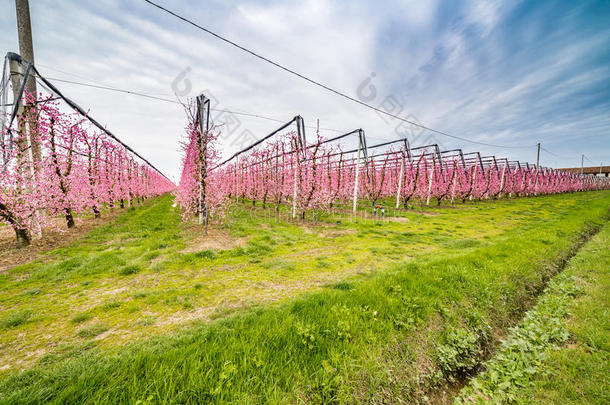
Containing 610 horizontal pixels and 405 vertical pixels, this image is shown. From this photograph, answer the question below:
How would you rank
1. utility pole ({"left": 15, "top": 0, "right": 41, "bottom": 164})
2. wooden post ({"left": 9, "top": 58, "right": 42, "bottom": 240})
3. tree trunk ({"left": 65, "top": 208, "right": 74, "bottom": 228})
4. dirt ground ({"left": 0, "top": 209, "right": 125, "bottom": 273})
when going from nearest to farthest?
dirt ground ({"left": 0, "top": 209, "right": 125, "bottom": 273}) < wooden post ({"left": 9, "top": 58, "right": 42, "bottom": 240}) < utility pole ({"left": 15, "top": 0, "right": 41, "bottom": 164}) < tree trunk ({"left": 65, "top": 208, "right": 74, "bottom": 228})

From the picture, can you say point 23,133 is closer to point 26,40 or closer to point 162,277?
point 26,40

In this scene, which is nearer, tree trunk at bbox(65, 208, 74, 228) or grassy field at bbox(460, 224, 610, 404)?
grassy field at bbox(460, 224, 610, 404)

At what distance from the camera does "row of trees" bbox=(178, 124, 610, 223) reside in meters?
12.0

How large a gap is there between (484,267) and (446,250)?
2.53m

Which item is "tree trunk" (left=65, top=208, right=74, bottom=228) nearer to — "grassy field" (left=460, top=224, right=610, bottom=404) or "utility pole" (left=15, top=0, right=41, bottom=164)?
"utility pole" (left=15, top=0, right=41, bottom=164)

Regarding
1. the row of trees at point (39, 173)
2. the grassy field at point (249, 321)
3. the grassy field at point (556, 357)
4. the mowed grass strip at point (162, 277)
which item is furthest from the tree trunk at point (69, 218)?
the grassy field at point (556, 357)

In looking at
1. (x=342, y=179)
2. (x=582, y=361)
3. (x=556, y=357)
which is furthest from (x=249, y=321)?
(x=342, y=179)

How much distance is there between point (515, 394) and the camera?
2.40 metres

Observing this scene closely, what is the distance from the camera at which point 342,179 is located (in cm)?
2395

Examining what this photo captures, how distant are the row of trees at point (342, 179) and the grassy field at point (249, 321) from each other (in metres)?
5.83

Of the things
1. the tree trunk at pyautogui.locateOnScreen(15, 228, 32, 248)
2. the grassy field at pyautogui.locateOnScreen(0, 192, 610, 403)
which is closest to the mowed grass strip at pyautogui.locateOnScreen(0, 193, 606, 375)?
the grassy field at pyautogui.locateOnScreen(0, 192, 610, 403)

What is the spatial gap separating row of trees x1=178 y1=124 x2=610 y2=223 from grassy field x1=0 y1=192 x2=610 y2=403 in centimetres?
583

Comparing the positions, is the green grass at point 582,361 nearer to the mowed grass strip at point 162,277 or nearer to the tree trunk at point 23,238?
the mowed grass strip at point 162,277

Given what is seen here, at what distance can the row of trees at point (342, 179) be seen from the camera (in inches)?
471
